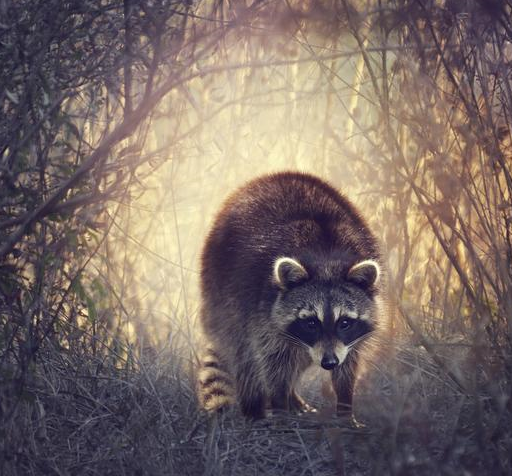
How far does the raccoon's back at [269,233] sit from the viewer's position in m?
4.32

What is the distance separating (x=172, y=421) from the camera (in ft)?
11.0

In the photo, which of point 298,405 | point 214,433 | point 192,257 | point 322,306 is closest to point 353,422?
point 322,306

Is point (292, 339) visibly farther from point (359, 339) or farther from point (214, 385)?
point (214, 385)

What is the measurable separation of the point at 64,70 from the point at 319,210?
5.17 feet

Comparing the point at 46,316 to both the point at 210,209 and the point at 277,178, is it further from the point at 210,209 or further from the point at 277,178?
the point at 210,209

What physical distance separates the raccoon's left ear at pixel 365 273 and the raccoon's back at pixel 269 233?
17cm

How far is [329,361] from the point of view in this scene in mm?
3850

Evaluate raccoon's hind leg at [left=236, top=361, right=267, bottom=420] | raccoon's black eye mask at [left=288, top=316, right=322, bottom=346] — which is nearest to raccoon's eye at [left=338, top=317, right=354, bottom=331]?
raccoon's black eye mask at [left=288, top=316, right=322, bottom=346]

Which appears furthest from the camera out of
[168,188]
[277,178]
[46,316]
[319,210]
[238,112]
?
[238,112]

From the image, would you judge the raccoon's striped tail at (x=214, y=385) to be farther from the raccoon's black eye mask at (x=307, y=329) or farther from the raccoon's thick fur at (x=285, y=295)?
the raccoon's black eye mask at (x=307, y=329)

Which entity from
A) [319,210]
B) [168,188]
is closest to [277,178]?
[319,210]

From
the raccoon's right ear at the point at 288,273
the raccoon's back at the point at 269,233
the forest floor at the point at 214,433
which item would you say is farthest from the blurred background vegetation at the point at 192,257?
the raccoon's right ear at the point at 288,273

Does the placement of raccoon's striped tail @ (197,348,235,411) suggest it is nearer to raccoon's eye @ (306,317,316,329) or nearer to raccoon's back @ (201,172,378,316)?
raccoon's back @ (201,172,378,316)

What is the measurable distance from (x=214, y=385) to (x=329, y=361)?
0.78m
